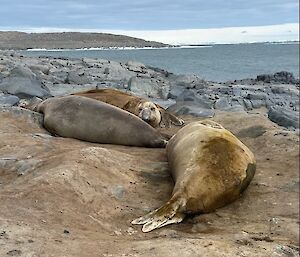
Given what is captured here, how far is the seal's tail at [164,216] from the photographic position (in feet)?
14.2

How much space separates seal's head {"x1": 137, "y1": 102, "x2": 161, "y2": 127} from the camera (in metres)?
8.62

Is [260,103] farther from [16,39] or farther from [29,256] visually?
[29,256]

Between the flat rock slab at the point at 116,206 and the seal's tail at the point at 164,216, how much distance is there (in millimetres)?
61

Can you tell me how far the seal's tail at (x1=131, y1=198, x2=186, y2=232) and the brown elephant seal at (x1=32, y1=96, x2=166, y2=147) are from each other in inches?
97.2

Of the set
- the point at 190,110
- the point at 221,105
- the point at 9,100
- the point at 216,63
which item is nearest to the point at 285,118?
the point at 190,110

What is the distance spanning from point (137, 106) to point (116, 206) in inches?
174

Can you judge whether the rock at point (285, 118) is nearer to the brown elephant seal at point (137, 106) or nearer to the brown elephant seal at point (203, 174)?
the brown elephant seal at point (137, 106)

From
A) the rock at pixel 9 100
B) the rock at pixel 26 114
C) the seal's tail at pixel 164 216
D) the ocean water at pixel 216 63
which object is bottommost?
the ocean water at pixel 216 63

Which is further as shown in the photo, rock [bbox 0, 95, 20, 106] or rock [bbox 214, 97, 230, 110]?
rock [bbox 214, 97, 230, 110]

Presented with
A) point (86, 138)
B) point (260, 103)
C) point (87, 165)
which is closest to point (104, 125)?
point (86, 138)

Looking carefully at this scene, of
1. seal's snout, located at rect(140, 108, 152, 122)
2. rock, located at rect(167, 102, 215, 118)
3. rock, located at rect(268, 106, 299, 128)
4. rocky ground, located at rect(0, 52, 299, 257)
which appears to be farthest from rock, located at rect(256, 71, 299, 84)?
rocky ground, located at rect(0, 52, 299, 257)

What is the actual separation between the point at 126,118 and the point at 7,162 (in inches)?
85.1

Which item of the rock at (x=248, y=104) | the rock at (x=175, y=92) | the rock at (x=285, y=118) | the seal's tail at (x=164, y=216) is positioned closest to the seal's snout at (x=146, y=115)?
the rock at (x=285, y=118)

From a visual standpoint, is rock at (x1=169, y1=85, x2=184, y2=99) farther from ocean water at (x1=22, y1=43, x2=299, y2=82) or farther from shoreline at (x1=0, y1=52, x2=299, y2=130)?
ocean water at (x1=22, y1=43, x2=299, y2=82)
